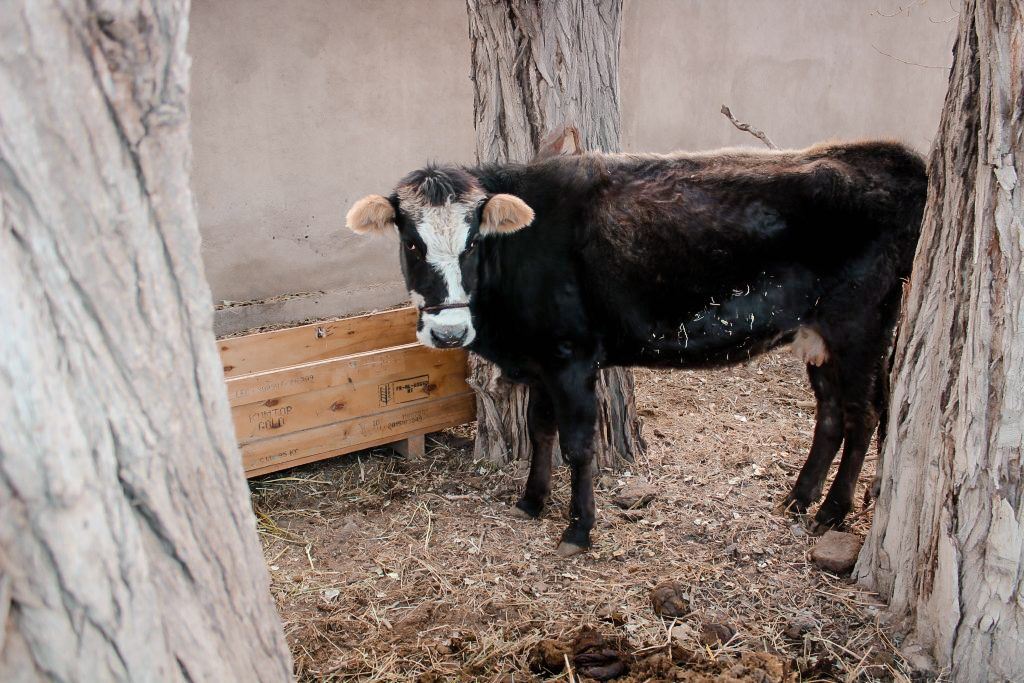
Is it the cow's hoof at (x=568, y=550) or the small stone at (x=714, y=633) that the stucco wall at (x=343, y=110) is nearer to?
the cow's hoof at (x=568, y=550)

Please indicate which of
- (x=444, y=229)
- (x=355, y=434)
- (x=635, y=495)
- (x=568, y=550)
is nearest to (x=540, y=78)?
(x=444, y=229)

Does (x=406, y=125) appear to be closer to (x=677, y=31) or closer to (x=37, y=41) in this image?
(x=677, y=31)

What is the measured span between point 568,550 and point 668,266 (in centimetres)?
155

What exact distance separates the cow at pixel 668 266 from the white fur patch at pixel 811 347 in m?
0.02

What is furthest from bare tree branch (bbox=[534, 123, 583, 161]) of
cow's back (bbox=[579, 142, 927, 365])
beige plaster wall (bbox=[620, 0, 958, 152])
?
beige plaster wall (bbox=[620, 0, 958, 152])

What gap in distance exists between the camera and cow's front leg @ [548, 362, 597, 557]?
392cm

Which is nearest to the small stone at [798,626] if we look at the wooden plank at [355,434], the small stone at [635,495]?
the small stone at [635,495]

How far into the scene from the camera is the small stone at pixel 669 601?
3.34 metres

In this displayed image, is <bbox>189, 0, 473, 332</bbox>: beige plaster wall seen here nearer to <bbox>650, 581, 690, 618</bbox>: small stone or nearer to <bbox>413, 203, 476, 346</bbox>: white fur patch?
<bbox>413, 203, 476, 346</bbox>: white fur patch

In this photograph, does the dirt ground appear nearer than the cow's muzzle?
Yes

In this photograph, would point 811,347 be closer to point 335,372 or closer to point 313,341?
point 335,372

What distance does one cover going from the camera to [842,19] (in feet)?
32.4

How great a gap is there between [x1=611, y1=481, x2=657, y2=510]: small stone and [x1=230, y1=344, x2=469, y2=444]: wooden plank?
1.20 metres

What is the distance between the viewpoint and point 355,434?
4.57 metres
